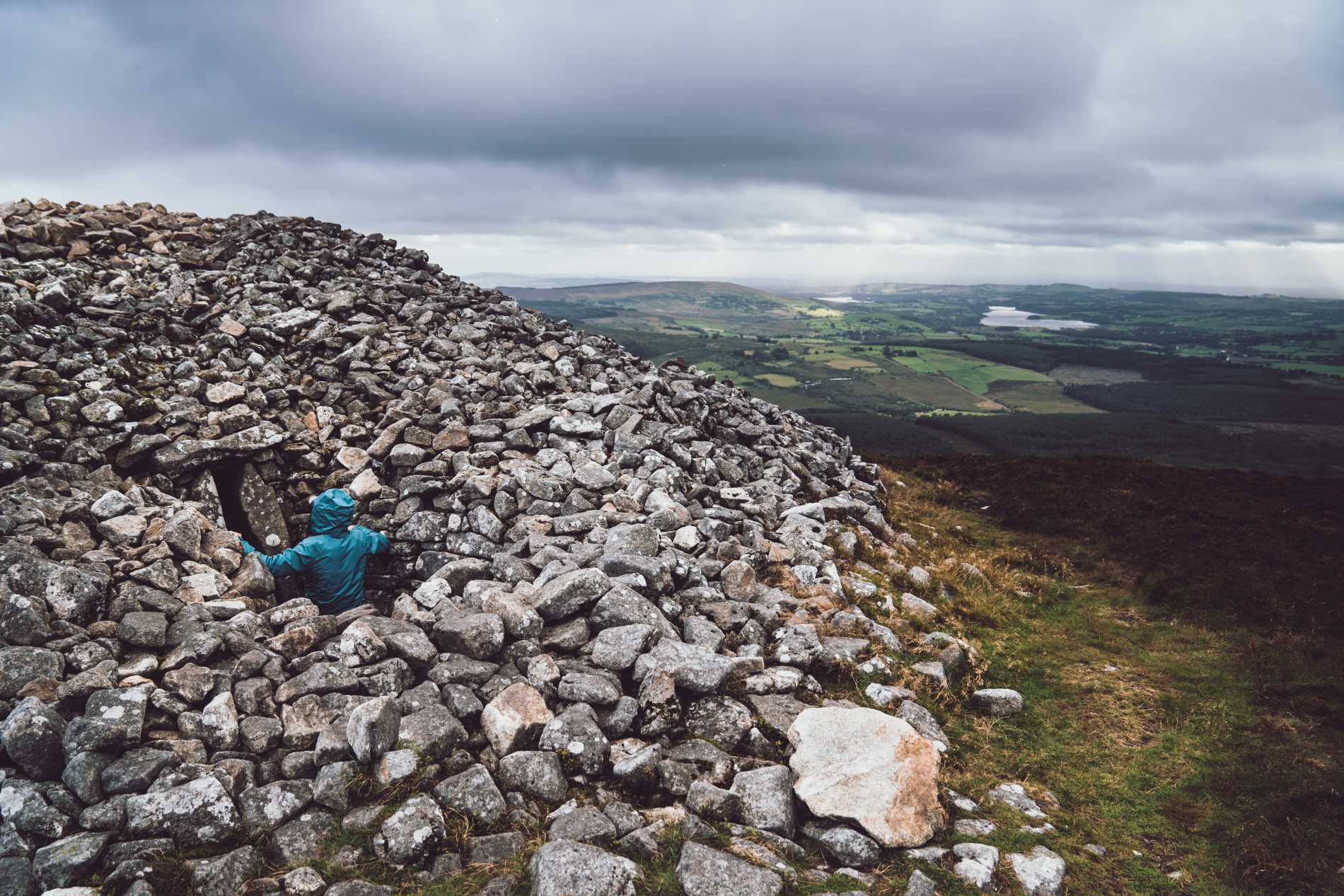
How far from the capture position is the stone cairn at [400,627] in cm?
534

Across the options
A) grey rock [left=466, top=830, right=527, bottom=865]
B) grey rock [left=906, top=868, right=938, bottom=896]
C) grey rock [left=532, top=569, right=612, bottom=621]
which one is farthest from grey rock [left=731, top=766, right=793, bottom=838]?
grey rock [left=532, top=569, right=612, bottom=621]

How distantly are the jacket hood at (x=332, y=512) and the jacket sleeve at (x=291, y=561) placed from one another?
33cm

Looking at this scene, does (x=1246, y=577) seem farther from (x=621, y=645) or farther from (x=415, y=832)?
(x=415, y=832)

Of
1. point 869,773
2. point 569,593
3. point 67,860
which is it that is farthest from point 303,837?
point 869,773

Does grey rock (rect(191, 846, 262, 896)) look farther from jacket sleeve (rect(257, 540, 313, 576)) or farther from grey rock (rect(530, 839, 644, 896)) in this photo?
jacket sleeve (rect(257, 540, 313, 576))

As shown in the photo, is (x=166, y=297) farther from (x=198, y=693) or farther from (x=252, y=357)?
(x=198, y=693)

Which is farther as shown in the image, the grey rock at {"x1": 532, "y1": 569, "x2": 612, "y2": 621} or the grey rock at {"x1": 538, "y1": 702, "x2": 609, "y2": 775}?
the grey rock at {"x1": 532, "y1": 569, "x2": 612, "y2": 621}

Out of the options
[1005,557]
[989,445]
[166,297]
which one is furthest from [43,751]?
[989,445]

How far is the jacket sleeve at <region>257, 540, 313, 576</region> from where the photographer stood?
362 inches

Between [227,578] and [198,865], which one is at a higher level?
[227,578]

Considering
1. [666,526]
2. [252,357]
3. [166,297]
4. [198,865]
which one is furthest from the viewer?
[166,297]

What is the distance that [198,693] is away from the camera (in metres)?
6.21

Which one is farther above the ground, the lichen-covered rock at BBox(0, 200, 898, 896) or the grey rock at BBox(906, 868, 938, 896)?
the lichen-covered rock at BBox(0, 200, 898, 896)

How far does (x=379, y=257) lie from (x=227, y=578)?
14315 millimetres
